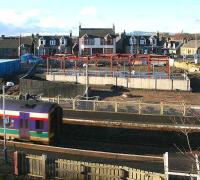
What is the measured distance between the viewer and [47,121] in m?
27.8

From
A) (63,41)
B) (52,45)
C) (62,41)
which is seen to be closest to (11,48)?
(52,45)

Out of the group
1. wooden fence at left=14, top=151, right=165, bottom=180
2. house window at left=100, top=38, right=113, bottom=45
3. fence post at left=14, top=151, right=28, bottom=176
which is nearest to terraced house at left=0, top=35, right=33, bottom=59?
house window at left=100, top=38, right=113, bottom=45

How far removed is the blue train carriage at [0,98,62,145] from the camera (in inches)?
1099

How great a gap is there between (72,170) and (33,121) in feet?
27.2

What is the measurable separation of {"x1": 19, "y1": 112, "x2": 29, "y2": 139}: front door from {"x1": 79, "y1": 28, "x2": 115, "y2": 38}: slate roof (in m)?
83.5

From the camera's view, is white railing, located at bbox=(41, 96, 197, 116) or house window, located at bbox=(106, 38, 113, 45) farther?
house window, located at bbox=(106, 38, 113, 45)

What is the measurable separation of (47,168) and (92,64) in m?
72.3

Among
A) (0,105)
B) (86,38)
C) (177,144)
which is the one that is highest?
(86,38)

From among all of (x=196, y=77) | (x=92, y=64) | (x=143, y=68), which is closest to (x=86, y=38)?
(x=92, y=64)

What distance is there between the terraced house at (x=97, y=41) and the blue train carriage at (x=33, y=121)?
82.3 m

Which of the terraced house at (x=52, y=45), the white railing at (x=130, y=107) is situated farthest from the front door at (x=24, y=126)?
the terraced house at (x=52, y=45)

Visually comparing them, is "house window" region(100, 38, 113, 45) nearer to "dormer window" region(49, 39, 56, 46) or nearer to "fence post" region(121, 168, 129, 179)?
"dormer window" region(49, 39, 56, 46)

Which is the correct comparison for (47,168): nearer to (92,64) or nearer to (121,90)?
(121,90)

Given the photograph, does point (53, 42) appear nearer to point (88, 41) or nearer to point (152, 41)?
point (88, 41)
